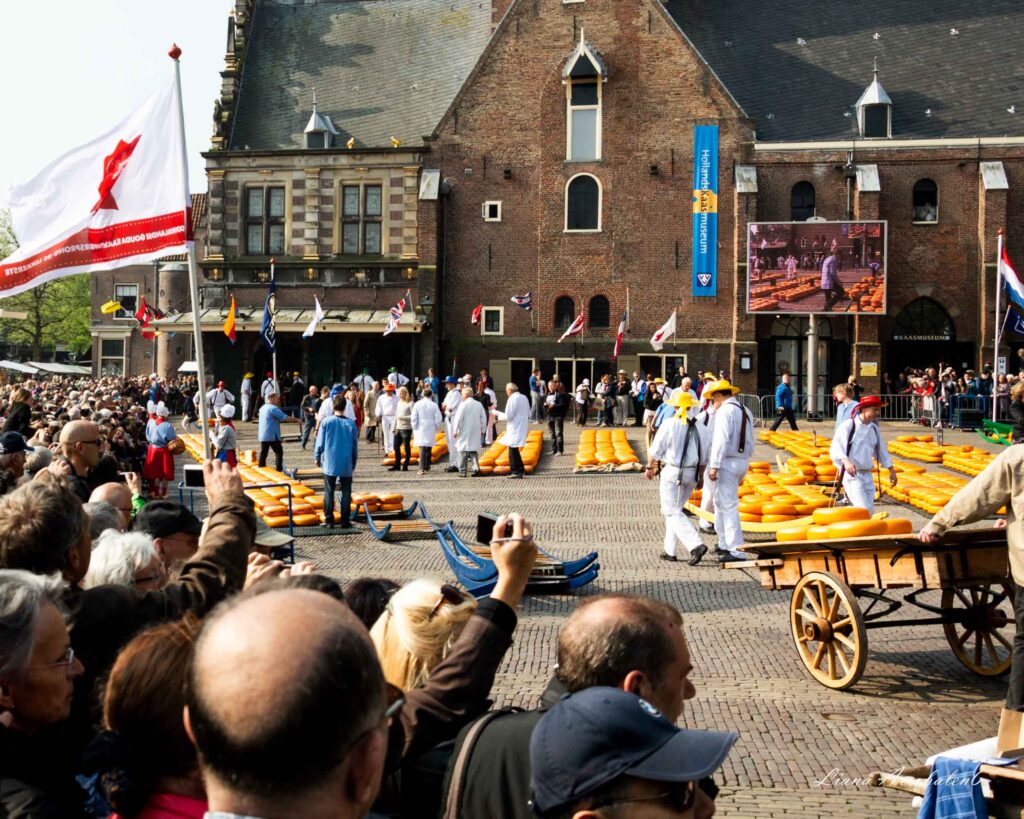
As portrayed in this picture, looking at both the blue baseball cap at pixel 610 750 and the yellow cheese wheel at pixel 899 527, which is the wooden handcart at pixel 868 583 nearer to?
the yellow cheese wheel at pixel 899 527

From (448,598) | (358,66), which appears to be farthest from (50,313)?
(448,598)

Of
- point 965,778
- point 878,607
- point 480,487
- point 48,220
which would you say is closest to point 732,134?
point 480,487

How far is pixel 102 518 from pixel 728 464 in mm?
8463

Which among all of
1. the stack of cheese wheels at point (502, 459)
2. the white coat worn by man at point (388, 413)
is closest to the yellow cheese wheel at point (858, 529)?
the stack of cheese wheels at point (502, 459)

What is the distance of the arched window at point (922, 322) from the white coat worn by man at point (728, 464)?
89.6 ft

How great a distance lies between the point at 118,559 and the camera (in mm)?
4340

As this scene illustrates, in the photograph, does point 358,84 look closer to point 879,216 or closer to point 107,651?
point 879,216

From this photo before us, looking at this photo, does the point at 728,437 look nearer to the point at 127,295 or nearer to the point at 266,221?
the point at 266,221

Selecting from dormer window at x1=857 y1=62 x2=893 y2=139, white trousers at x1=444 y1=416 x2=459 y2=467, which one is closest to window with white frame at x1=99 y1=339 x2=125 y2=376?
dormer window at x1=857 y1=62 x2=893 y2=139

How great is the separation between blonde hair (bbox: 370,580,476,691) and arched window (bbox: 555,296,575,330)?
3584cm

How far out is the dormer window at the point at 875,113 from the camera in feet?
123

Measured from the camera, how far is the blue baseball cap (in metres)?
2.20

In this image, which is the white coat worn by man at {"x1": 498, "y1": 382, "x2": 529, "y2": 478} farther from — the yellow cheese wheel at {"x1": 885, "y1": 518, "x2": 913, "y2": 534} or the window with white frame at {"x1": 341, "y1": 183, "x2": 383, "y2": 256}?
the window with white frame at {"x1": 341, "y1": 183, "x2": 383, "y2": 256}

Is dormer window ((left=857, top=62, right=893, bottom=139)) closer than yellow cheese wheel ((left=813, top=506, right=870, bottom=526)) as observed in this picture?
No
